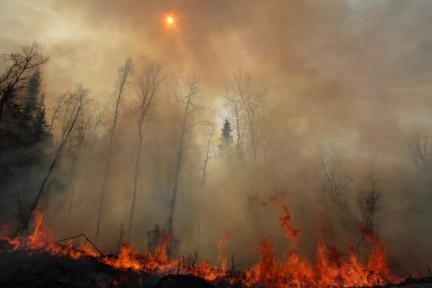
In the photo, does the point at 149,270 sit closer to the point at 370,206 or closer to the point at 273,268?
the point at 273,268

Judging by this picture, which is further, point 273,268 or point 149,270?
point 273,268

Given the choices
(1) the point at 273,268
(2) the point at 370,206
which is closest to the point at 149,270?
(1) the point at 273,268

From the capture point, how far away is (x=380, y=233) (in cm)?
2198

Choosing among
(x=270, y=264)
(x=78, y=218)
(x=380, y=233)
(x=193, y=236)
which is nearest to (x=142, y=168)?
(x=78, y=218)

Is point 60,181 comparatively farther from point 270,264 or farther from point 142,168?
point 270,264

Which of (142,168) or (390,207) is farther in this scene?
(142,168)

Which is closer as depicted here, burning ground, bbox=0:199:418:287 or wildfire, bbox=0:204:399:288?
burning ground, bbox=0:199:418:287

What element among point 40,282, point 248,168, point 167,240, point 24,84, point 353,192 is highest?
point 24,84

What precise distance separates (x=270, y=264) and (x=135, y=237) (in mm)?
16619

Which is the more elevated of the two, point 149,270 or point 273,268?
point 273,268

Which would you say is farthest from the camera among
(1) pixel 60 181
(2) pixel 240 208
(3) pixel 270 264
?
(1) pixel 60 181

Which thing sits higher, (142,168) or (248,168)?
(142,168)

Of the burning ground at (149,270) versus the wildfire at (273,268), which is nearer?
the burning ground at (149,270)

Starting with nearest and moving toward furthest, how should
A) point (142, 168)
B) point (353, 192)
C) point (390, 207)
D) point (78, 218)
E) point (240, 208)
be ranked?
1. point (390, 207)
2. point (240, 208)
3. point (353, 192)
4. point (78, 218)
5. point (142, 168)
